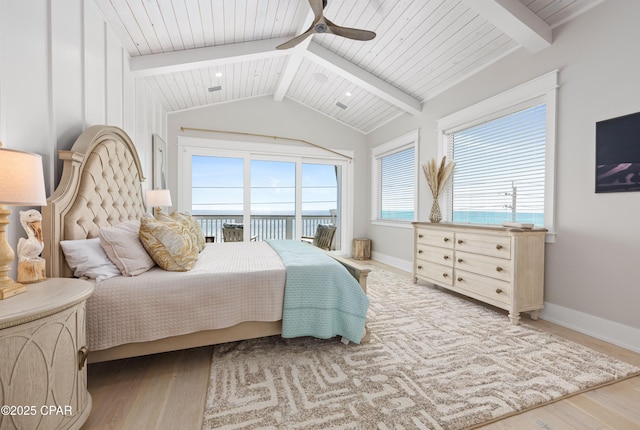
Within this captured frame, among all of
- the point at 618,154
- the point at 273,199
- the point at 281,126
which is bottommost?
the point at 273,199

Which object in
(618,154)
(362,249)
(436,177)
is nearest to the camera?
(618,154)

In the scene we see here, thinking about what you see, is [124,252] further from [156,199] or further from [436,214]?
[436,214]

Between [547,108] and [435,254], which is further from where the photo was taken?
[435,254]

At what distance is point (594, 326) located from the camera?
231 cm

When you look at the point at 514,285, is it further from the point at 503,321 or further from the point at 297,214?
the point at 297,214

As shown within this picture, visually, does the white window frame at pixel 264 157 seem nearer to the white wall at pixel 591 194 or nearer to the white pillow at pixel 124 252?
the white pillow at pixel 124 252

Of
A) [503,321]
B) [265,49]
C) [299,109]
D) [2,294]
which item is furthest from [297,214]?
[2,294]

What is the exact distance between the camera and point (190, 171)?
4.83 meters

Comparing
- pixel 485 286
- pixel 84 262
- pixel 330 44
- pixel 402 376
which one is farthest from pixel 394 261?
pixel 84 262

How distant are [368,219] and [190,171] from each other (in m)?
3.52

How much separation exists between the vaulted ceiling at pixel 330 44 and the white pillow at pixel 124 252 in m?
1.95

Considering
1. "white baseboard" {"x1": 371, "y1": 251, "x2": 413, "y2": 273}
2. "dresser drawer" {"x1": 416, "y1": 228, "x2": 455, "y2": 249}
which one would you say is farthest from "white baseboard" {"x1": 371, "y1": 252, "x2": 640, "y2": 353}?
"white baseboard" {"x1": 371, "y1": 251, "x2": 413, "y2": 273}

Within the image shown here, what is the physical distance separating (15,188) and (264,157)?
426 centimetres

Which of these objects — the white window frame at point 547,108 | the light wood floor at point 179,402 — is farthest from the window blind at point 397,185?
the light wood floor at point 179,402
